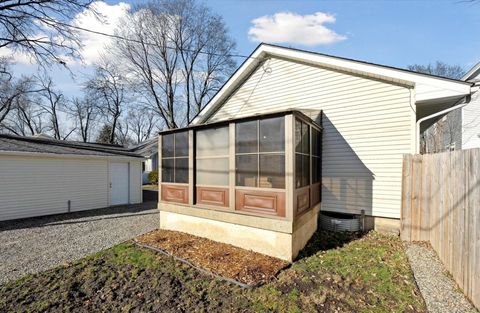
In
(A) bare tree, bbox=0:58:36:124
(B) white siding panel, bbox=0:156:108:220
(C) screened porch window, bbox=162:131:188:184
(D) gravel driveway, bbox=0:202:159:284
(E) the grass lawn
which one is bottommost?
(D) gravel driveway, bbox=0:202:159:284

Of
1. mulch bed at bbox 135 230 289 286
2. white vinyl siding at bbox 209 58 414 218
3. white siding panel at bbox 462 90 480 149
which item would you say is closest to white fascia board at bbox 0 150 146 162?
mulch bed at bbox 135 230 289 286

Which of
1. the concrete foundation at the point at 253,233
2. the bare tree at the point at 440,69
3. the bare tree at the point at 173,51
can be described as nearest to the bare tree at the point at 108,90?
the bare tree at the point at 173,51

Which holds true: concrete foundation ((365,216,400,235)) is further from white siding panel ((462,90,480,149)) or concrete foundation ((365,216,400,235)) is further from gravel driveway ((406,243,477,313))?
white siding panel ((462,90,480,149))

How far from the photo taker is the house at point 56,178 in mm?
9586

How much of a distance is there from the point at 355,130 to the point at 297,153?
2947 millimetres

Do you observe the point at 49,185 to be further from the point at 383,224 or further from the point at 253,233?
the point at 383,224

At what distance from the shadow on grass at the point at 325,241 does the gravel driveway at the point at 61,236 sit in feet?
16.6

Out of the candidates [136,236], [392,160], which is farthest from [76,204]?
[392,160]

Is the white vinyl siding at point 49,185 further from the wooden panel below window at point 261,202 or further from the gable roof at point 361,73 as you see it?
the wooden panel below window at point 261,202

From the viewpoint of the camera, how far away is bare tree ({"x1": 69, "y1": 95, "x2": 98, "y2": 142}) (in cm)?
3601

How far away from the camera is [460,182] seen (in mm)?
4023

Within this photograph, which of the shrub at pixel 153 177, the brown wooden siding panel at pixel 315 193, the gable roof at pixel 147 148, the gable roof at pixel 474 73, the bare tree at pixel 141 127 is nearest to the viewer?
the brown wooden siding panel at pixel 315 193

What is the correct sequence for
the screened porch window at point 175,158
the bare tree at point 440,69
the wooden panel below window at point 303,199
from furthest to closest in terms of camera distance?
the bare tree at point 440,69 < the screened porch window at point 175,158 < the wooden panel below window at point 303,199

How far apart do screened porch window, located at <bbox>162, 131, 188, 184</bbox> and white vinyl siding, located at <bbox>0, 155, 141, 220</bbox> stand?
598 centimetres
